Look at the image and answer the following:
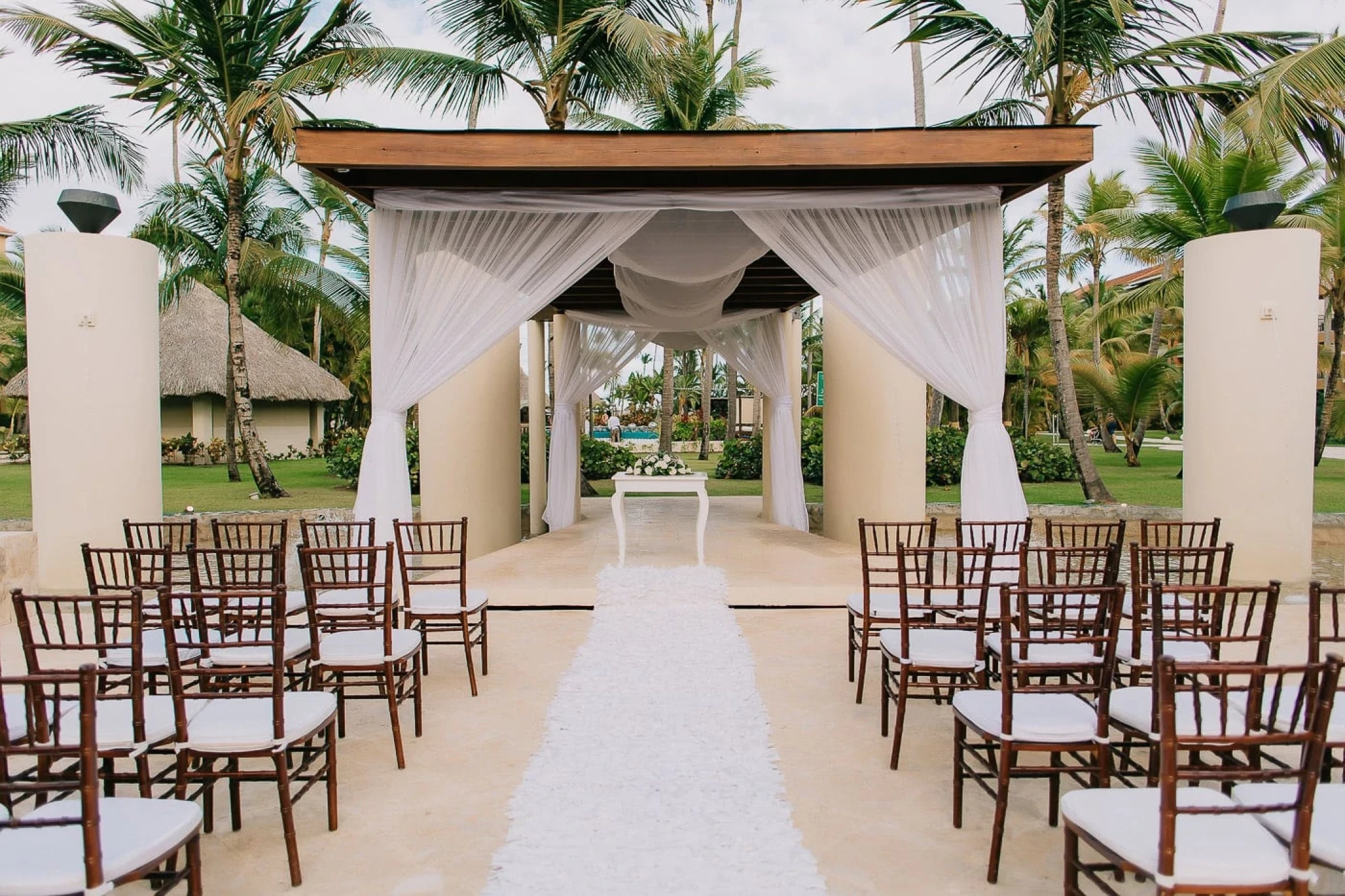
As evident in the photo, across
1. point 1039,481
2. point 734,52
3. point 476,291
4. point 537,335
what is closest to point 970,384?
point 476,291

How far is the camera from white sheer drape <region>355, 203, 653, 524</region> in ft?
18.5

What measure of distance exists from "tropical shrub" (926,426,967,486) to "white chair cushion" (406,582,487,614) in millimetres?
10307

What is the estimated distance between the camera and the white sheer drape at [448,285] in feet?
18.5

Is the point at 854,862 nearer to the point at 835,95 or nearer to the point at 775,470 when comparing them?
the point at 775,470

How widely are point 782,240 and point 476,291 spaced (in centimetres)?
208

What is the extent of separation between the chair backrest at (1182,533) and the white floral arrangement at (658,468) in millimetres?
3457

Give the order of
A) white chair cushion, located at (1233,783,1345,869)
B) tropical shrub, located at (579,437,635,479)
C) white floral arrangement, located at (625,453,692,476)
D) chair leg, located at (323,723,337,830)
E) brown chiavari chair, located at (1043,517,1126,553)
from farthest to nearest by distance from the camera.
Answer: tropical shrub, located at (579,437,635,479) < white floral arrangement, located at (625,453,692,476) < brown chiavari chair, located at (1043,517,1126,553) < chair leg, located at (323,723,337,830) < white chair cushion, located at (1233,783,1345,869)

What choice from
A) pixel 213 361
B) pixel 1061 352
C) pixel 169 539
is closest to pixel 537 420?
pixel 169 539

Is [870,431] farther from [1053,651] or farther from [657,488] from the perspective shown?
[1053,651]

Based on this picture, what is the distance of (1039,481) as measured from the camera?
14078mm

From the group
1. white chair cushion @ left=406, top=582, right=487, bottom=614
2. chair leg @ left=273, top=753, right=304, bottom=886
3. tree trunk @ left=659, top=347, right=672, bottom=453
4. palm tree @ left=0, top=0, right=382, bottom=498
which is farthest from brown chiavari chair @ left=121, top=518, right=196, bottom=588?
tree trunk @ left=659, top=347, right=672, bottom=453

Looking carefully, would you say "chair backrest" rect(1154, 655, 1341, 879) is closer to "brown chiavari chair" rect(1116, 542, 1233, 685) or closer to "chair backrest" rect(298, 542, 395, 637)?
"brown chiavari chair" rect(1116, 542, 1233, 685)

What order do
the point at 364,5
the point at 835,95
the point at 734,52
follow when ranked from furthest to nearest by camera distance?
1. the point at 734,52
2. the point at 835,95
3. the point at 364,5

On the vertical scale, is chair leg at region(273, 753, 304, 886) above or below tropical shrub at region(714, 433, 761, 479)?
below
